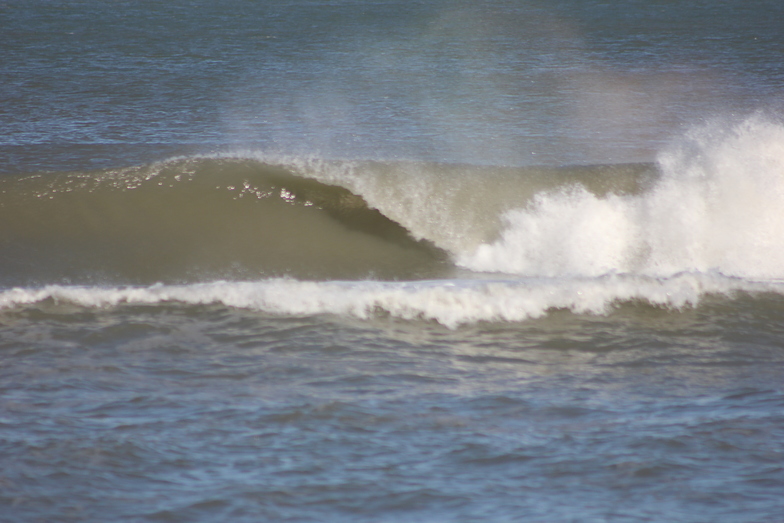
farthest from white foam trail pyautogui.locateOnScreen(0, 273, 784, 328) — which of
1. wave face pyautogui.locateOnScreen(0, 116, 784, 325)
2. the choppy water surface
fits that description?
the choppy water surface

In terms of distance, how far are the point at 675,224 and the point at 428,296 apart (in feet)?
12.1

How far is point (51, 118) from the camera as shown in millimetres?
16406

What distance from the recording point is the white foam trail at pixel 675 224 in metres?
9.83

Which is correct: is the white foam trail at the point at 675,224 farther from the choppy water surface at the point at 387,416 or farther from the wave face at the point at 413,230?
the choppy water surface at the point at 387,416

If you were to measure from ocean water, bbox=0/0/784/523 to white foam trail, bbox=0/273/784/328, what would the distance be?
32 mm

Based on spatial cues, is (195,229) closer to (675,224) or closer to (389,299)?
(389,299)

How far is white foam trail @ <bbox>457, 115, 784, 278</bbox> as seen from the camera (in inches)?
387

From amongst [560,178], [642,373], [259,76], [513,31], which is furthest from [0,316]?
[513,31]

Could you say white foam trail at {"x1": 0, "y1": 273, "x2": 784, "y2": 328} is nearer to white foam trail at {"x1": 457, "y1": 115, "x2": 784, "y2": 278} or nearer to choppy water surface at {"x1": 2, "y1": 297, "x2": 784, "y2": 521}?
choppy water surface at {"x1": 2, "y1": 297, "x2": 784, "y2": 521}

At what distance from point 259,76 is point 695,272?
607 inches

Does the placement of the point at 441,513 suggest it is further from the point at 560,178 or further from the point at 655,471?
the point at 560,178

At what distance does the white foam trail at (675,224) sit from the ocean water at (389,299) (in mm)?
38

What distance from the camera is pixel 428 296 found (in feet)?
26.2

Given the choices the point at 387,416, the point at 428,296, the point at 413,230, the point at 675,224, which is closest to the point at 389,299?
the point at 428,296
